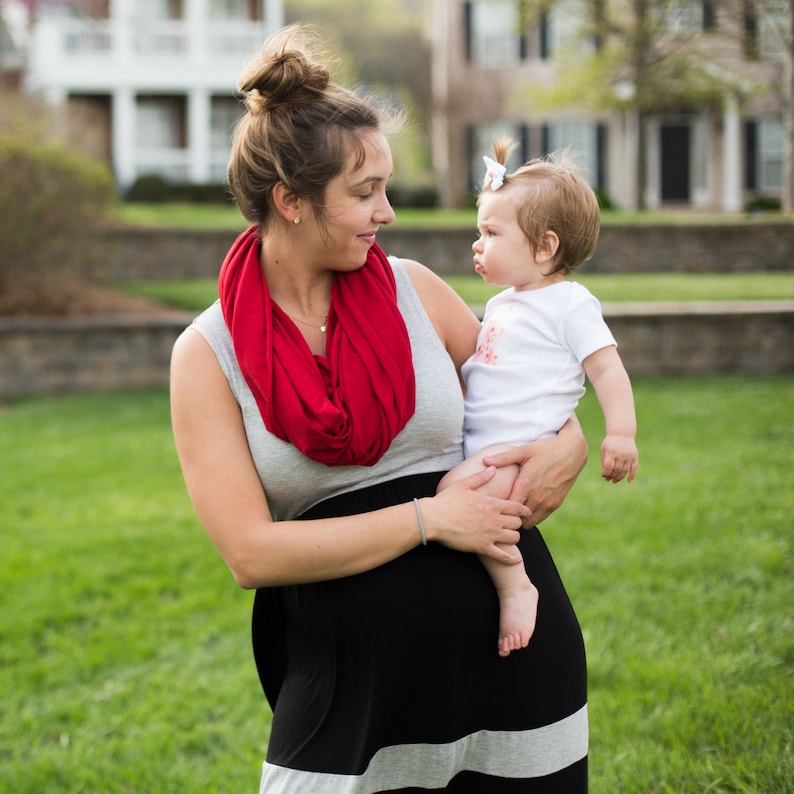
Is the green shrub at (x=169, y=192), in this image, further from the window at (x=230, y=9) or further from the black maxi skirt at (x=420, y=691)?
the black maxi skirt at (x=420, y=691)

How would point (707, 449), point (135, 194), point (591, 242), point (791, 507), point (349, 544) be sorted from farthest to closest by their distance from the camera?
1. point (135, 194)
2. point (707, 449)
3. point (791, 507)
4. point (591, 242)
5. point (349, 544)

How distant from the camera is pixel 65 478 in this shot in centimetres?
592

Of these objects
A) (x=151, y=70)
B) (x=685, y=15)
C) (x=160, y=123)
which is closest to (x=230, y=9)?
(x=151, y=70)

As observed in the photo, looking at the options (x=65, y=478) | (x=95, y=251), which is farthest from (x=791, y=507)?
(x=95, y=251)

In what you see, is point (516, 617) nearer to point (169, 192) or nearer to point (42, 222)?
point (42, 222)

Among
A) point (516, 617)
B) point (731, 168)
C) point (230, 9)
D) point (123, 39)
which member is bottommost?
point (516, 617)

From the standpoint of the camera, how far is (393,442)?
1914 millimetres

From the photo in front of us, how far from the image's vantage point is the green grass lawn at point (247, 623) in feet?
9.67

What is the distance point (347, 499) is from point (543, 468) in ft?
1.21

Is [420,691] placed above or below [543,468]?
below

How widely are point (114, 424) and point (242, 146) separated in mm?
5682

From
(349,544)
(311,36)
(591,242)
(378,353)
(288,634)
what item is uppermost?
(311,36)

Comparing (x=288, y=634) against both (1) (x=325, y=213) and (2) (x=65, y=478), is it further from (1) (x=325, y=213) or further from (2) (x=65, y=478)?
(2) (x=65, y=478)

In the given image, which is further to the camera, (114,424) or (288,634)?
(114,424)
